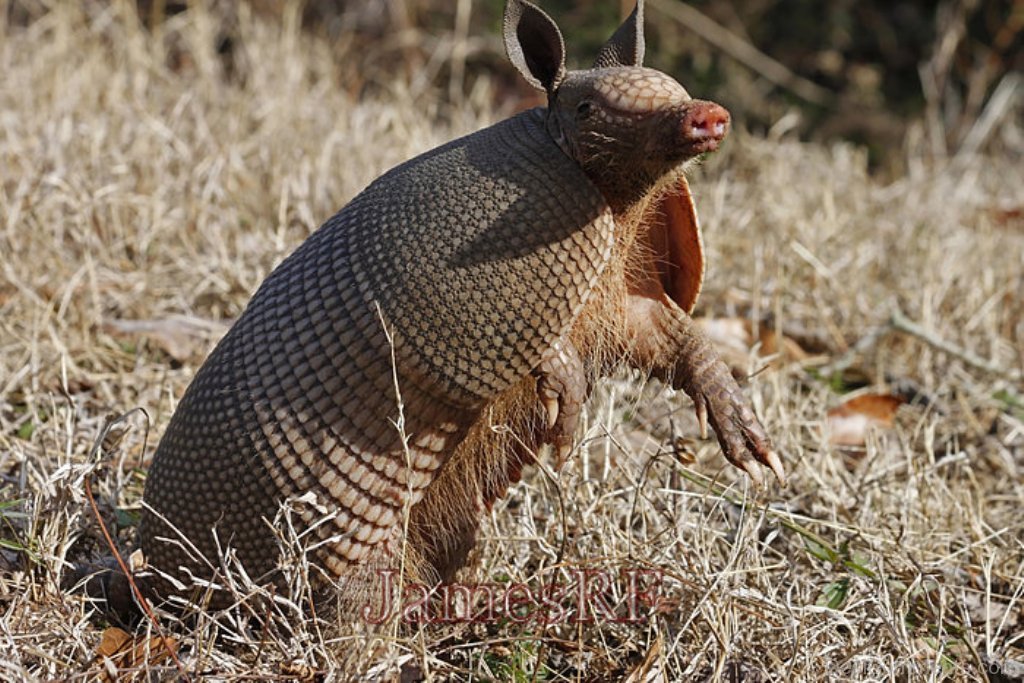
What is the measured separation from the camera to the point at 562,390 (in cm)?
310

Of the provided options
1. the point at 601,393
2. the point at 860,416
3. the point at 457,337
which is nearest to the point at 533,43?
the point at 457,337

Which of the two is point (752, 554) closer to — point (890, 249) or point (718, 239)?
point (718, 239)

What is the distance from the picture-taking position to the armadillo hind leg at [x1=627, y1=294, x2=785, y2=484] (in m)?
3.25

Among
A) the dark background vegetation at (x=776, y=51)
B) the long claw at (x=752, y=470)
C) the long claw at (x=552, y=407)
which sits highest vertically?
the long claw at (x=552, y=407)

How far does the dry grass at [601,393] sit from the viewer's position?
10.6 feet

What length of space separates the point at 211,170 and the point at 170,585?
2.77m

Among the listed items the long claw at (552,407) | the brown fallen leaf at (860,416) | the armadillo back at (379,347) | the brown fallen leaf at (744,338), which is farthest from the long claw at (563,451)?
the brown fallen leaf at (744,338)

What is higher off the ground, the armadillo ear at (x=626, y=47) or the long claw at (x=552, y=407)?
the armadillo ear at (x=626, y=47)

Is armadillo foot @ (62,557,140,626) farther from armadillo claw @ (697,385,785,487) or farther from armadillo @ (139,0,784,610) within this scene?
armadillo claw @ (697,385,785,487)

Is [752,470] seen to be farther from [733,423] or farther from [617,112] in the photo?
[617,112]

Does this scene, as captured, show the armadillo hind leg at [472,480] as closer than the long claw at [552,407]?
No

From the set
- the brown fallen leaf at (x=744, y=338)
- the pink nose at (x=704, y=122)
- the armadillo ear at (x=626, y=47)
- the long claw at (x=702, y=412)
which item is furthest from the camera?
the brown fallen leaf at (x=744, y=338)

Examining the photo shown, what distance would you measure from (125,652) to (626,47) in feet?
6.58

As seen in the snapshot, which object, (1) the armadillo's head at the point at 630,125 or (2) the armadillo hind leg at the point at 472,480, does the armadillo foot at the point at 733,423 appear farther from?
(1) the armadillo's head at the point at 630,125
